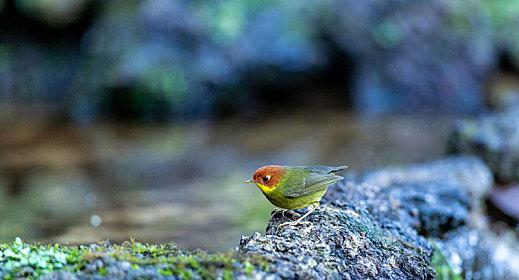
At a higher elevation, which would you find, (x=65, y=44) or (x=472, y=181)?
(x=65, y=44)

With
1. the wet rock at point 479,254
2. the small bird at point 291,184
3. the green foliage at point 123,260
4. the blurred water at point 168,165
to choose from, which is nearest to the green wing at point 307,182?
the small bird at point 291,184

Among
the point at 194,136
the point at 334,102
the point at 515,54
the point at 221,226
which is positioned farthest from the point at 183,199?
the point at 515,54

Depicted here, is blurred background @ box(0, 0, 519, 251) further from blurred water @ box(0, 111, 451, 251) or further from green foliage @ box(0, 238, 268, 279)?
green foliage @ box(0, 238, 268, 279)

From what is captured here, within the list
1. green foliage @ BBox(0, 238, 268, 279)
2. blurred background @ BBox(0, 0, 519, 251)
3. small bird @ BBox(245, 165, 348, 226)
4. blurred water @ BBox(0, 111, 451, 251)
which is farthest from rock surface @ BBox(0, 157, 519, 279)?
blurred background @ BBox(0, 0, 519, 251)

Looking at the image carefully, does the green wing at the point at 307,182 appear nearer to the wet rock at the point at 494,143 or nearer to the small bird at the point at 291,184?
the small bird at the point at 291,184

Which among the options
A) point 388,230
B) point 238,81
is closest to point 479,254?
point 388,230

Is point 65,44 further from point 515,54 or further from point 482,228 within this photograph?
point 482,228

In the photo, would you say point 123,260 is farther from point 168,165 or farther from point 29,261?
point 168,165
